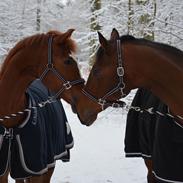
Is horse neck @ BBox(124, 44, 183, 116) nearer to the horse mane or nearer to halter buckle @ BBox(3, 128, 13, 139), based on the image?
the horse mane

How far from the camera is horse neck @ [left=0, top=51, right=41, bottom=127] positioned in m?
3.19

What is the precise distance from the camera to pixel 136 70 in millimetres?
2770

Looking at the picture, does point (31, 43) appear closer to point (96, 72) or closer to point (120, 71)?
point (96, 72)

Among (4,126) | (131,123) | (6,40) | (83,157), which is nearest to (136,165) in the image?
(83,157)

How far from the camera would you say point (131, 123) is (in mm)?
4176

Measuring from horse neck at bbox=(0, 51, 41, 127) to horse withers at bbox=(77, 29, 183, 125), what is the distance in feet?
2.13

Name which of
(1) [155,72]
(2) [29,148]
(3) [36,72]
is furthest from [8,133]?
(1) [155,72]

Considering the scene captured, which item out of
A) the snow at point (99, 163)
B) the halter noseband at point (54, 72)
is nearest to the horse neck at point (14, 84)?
the halter noseband at point (54, 72)

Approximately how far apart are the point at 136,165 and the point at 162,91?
3.77 meters

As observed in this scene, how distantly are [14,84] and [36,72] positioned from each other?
0.21 metres

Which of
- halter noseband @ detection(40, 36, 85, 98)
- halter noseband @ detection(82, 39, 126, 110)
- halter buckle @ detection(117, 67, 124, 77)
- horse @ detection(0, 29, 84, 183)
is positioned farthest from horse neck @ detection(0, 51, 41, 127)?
halter buckle @ detection(117, 67, 124, 77)

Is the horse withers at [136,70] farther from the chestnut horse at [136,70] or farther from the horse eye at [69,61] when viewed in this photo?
the horse eye at [69,61]

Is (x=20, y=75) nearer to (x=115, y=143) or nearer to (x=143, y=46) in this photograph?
(x=143, y=46)

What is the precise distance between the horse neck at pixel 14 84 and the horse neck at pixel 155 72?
2.90ft
